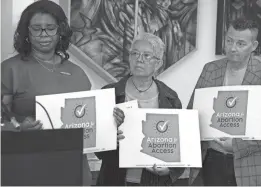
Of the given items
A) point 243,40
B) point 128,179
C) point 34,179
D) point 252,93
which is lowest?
point 128,179

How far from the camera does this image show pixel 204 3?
8.81 ft

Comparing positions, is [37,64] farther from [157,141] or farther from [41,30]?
[157,141]

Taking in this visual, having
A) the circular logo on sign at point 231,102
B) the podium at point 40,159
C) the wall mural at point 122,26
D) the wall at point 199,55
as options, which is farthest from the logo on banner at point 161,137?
the wall mural at point 122,26

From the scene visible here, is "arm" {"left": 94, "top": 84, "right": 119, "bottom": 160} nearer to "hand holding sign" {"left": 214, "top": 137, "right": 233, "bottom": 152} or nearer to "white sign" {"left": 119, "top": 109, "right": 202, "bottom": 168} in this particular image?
"white sign" {"left": 119, "top": 109, "right": 202, "bottom": 168}

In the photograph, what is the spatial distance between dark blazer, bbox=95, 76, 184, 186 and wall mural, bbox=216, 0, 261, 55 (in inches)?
31.9

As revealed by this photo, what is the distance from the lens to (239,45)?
5.89 ft

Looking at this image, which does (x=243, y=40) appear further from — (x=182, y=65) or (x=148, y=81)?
(x=182, y=65)

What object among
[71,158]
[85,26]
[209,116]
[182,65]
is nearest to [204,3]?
[182,65]

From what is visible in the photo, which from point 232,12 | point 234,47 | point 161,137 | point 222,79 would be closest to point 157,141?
point 161,137

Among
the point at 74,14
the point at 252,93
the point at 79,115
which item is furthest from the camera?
the point at 74,14

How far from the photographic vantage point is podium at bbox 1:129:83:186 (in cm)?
112

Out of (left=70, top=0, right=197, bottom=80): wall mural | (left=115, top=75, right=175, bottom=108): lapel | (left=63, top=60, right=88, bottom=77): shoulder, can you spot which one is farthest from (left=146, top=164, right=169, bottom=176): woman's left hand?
(left=70, top=0, right=197, bottom=80): wall mural

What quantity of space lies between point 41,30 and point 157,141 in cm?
59

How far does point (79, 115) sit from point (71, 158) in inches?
19.2
